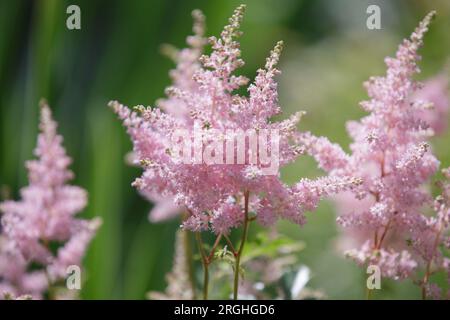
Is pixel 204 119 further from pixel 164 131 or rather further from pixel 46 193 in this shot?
pixel 46 193

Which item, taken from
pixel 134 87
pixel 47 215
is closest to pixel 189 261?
pixel 47 215

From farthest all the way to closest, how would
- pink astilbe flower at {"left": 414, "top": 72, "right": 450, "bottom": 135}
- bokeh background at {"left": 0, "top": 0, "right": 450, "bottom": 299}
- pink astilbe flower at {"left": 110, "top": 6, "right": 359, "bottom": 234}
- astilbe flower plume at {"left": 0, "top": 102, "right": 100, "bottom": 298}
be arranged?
bokeh background at {"left": 0, "top": 0, "right": 450, "bottom": 299} < pink astilbe flower at {"left": 414, "top": 72, "right": 450, "bottom": 135} < astilbe flower plume at {"left": 0, "top": 102, "right": 100, "bottom": 298} < pink astilbe flower at {"left": 110, "top": 6, "right": 359, "bottom": 234}

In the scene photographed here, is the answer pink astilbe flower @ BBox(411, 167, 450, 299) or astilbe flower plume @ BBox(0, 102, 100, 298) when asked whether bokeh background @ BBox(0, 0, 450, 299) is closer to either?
astilbe flower plume @ BBox(0, 102, 100, 298)

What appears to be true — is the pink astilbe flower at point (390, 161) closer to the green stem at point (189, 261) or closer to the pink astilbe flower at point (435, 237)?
the pink astilbe flower at point (435, 237)

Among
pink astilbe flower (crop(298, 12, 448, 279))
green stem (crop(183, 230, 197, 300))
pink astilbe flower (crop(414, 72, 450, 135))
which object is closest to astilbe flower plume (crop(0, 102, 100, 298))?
green stem (crop(183, 230, 197, 300))

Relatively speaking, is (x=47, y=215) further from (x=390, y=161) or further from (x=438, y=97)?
(x=438, y=97)

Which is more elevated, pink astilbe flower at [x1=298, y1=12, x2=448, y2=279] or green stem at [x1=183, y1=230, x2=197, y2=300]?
pink astilbe flower at [x1=298, y1=12, x2=448, y2=279]
